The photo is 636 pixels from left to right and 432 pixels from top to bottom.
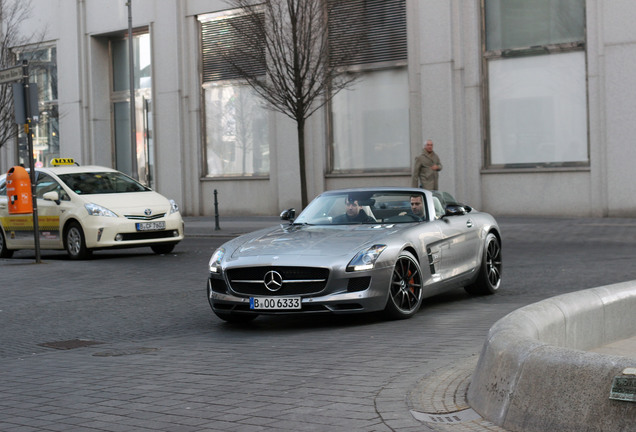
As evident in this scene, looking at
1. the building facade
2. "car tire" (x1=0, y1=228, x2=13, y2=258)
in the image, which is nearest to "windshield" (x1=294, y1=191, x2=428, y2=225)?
"car tire" (x1=0, y1=228, x2=13, y2=258)

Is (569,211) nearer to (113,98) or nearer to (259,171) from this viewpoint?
(259,171)

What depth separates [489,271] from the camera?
12.1 m

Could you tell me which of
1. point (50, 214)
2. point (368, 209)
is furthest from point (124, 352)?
point (50, 214)

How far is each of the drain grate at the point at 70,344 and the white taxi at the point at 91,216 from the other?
8.55 m

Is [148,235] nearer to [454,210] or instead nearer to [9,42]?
[454,210]

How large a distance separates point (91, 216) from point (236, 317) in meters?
8.40

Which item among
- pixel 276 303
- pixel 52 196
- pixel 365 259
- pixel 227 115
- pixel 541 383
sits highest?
pixel 227 115

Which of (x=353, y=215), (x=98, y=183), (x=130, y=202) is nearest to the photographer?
(x=353, y=215)

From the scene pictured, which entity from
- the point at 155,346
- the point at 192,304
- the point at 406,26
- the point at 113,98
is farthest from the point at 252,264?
the point at 113,98

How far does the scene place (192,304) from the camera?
12141 mm

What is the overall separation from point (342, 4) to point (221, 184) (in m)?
7.07

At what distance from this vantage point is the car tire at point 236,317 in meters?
10.2

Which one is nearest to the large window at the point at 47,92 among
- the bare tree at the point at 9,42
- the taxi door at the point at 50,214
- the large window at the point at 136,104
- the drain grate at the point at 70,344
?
the bare tree at the point at 9,42

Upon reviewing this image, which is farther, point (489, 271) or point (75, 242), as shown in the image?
point (75, 242)
